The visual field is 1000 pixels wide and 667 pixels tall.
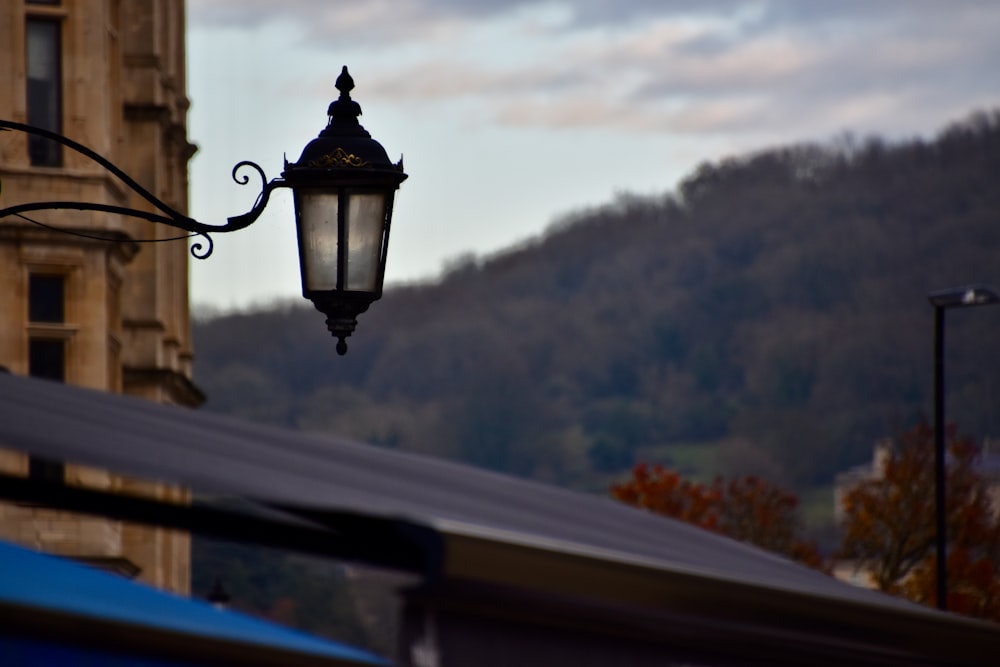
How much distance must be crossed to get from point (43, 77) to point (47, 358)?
3790mm

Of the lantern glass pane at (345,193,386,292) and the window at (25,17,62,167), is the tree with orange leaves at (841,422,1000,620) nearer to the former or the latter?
the window at (25,17,62,167)

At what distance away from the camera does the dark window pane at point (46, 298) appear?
95.4ft

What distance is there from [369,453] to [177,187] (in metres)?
33.0

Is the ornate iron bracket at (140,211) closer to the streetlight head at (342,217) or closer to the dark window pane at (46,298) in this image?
the streetlight head at (342,217)

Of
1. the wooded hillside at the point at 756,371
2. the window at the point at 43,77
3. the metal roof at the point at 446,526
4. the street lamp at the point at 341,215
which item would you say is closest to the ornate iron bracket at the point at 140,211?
the street lamp at the point at 341,215

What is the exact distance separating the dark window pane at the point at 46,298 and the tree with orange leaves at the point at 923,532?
37761 mm

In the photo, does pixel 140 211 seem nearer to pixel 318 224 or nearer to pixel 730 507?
pixel 318 224

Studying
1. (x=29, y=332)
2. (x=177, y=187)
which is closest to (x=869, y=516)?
(x=177, y=187)

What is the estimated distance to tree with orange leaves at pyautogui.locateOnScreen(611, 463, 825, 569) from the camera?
8281 centimetres

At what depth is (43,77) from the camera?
1106 inches

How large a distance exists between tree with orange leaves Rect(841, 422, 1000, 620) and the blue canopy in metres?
59.6

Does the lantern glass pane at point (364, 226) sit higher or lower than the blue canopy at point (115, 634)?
higher

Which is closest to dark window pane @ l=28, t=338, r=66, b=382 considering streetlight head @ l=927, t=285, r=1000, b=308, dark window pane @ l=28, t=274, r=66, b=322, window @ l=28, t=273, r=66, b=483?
window @ l=28, t=273, r=66, b=483

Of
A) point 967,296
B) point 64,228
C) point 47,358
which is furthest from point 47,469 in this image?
point 967,296
